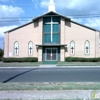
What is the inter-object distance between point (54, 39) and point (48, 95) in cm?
2736

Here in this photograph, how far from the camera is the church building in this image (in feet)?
111

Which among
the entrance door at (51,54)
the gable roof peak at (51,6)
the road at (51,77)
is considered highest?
the gable roof peak at (51,6)

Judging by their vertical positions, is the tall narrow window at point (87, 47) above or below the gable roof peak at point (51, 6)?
below

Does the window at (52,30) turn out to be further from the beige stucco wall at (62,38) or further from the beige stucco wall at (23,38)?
the beige stucco wall at (23,38)

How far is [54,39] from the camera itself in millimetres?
34219

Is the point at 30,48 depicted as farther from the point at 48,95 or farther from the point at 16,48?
the point at 48,95

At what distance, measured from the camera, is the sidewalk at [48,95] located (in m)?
6.79

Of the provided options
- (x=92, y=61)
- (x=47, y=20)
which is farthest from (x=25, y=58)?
(x=92, y=61)

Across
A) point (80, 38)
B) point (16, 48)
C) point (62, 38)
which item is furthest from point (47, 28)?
point (16, 48)

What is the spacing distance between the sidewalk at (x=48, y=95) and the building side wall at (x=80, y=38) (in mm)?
26859

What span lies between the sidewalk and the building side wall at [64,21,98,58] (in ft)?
88.1

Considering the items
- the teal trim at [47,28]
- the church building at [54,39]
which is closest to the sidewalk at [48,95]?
the church building at [54,39]

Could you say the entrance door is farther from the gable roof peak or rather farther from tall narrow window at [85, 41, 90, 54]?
the gable roof peak

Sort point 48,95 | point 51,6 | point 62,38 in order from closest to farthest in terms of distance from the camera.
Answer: point 48,95, point 62,38, point 51,6
